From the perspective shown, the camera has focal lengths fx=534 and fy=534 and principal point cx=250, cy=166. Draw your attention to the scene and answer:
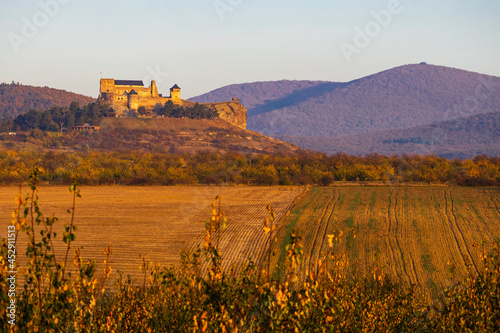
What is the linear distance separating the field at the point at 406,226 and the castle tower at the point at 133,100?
82514 mm

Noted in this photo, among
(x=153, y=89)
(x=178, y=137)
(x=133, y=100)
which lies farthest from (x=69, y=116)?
(x=178, y=137)

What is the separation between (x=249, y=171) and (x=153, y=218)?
31423mm

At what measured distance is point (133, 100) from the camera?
13175 cm

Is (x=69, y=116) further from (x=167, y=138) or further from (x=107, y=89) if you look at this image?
(x=167, y=138)

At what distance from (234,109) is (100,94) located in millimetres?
36330

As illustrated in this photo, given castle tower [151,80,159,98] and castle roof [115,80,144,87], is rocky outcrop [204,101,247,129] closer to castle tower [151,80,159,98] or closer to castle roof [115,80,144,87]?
castle tower [151,80,159,98]

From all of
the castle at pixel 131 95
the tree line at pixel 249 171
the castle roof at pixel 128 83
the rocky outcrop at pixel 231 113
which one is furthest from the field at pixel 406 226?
the castle roof at pixel 128 83

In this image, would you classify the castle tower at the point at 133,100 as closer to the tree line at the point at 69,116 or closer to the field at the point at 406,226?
the tree line at the point at 69,116

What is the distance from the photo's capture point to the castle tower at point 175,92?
137 meters

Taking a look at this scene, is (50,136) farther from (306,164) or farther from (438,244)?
(438,244)

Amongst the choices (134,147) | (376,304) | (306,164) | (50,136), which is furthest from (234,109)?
(376,304)

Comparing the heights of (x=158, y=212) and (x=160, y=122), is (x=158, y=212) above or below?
below

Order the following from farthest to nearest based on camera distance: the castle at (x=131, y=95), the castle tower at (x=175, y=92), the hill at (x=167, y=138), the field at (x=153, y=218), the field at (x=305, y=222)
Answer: the castle tower at (x=175, y=92)
the castle at (x=131, y=95)
the hill at (x=167, y=138)
the field at (x=153, y=218)
the field at (x=305, y=222)

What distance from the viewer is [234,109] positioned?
148875mm
